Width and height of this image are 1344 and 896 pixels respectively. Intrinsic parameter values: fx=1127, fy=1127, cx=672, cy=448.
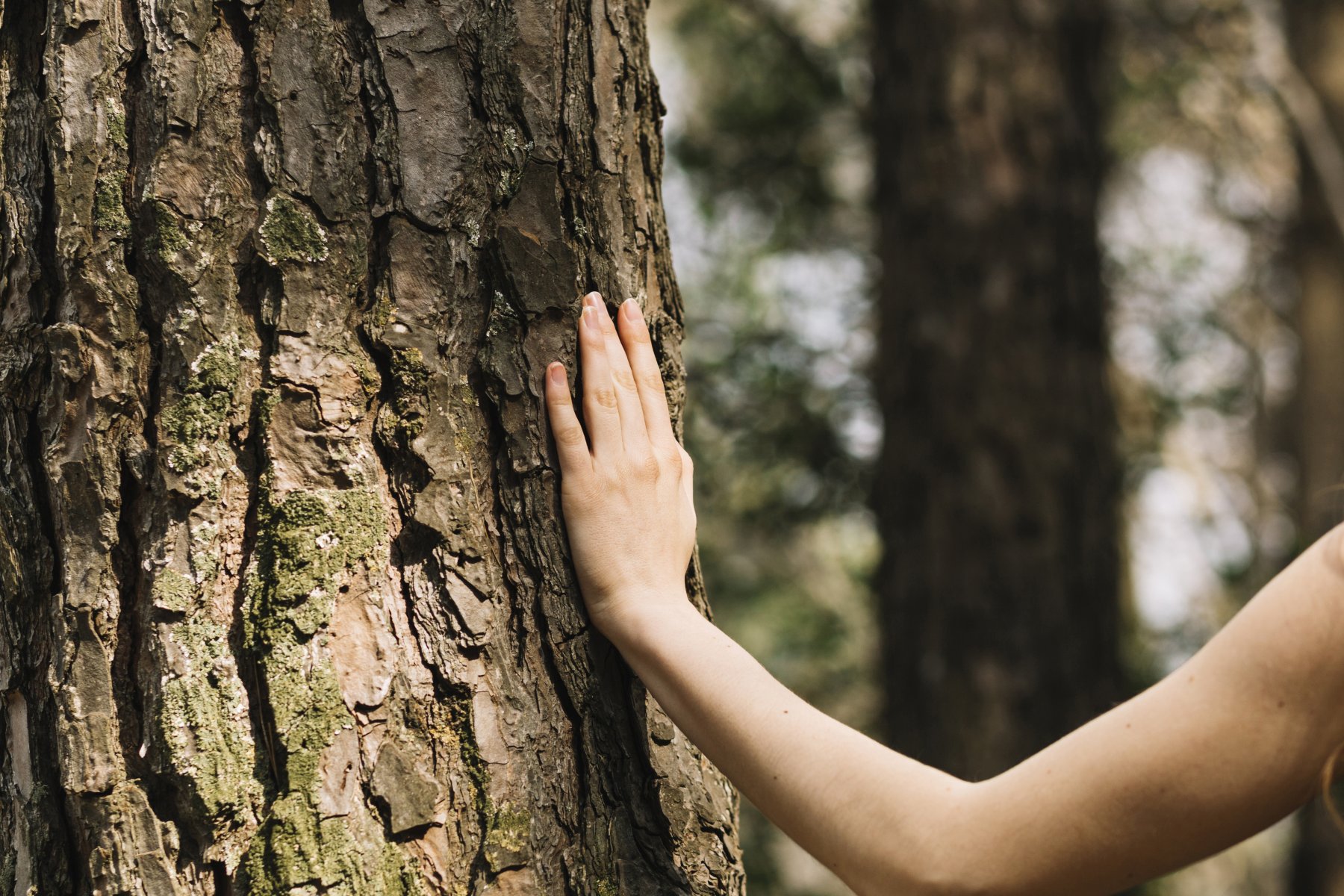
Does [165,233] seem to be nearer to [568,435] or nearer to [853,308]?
[568,435]

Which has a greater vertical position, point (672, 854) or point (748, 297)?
point (748, 297)

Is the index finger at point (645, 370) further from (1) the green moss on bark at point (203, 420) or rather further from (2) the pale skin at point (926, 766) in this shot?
(1) the green moss on bark at point (203, 420)

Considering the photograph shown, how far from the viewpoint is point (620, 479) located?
4.87 feet

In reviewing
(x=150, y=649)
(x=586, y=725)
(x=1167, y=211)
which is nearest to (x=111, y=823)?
(x=150, y=649)

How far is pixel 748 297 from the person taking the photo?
6.86 m

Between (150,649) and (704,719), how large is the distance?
0.64 m

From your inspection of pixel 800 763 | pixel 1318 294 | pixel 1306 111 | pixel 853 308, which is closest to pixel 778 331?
pixel 853 308

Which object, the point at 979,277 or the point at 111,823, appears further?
the point at 979,277

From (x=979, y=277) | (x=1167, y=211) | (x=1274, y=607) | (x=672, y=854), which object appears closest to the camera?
(x=1274, y=607)

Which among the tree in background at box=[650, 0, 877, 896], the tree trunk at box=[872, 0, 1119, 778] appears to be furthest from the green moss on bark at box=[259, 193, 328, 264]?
the tree in background at box=[650, 0, 877, 896]

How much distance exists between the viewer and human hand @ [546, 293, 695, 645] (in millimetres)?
1452

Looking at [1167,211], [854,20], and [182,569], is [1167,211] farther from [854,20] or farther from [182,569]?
[182,569]

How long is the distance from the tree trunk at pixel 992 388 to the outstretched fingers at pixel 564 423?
2675mm

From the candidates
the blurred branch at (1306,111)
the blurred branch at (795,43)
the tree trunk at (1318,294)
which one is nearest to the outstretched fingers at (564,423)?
the blurred branch at (795,43)
